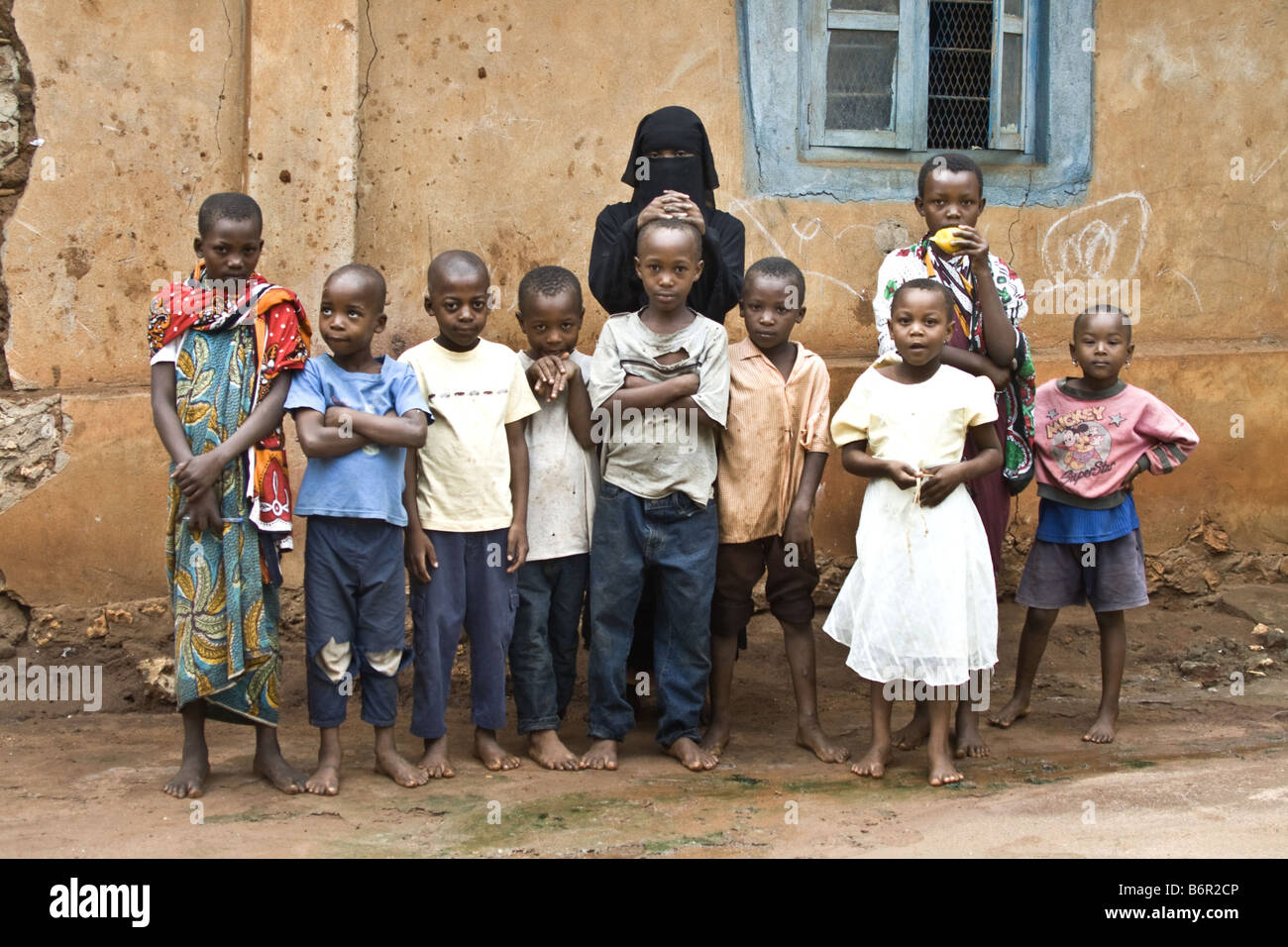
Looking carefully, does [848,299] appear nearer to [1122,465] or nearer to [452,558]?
[1122,465]

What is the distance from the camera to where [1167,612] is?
5.88 metres

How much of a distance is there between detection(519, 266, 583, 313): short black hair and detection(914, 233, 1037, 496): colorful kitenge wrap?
1134 millimetres

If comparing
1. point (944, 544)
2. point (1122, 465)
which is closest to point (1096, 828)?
point (944, 544)

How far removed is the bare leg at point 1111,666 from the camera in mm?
4496

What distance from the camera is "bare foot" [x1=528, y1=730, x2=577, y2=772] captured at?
4.11 metres

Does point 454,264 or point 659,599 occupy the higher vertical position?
point 454,264

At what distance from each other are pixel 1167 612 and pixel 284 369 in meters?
4.01

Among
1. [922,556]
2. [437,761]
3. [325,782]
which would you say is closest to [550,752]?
[437,761]

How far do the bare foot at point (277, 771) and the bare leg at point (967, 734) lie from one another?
203cm

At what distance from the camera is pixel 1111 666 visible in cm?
453

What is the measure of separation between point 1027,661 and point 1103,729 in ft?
1.17

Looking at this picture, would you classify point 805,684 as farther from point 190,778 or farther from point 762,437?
point 190,778

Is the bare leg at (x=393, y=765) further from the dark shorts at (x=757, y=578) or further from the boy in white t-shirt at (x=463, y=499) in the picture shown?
the dark shorts at (x=757, y=578)

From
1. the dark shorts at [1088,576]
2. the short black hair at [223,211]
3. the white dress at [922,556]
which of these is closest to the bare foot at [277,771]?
the short black hair at [223,211]
